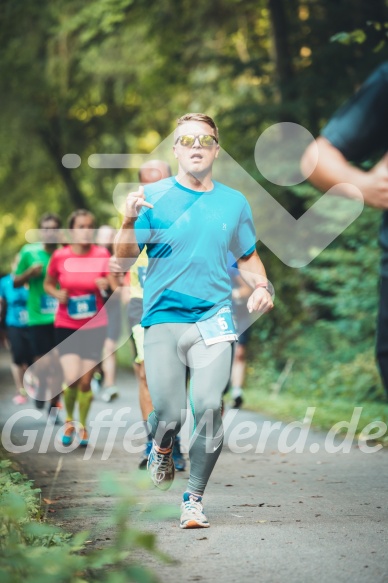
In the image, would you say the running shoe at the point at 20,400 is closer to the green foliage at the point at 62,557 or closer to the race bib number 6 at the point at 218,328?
the race bib number 6 at the point at 218,328

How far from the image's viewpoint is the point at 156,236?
547cm

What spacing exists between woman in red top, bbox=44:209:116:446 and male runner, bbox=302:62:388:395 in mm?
6122

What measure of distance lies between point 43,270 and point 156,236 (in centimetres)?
636

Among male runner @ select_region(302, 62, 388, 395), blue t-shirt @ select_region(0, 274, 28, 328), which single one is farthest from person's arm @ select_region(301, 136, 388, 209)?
blue t-shirt @ select_region(0, 274, 28, 328)

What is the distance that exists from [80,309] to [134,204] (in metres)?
4.40

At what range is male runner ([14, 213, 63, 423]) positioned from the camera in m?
11.5

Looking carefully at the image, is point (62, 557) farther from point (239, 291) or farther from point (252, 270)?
point (239, 291)

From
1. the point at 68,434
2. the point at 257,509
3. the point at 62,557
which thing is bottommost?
the point at 68,434

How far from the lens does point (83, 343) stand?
30.8 feet

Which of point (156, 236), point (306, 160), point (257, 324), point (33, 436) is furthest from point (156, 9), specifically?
point (306, 160)

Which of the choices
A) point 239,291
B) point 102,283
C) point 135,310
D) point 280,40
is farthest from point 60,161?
point 135,310

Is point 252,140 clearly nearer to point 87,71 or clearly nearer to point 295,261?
point 295,261

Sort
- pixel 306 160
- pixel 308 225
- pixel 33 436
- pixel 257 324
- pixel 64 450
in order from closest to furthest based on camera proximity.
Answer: pixel 306 160, pixel 64 450, pixel 33 436, pixel 308 225, pixel 257 324

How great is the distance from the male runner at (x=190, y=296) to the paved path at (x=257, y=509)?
1.39 ft
